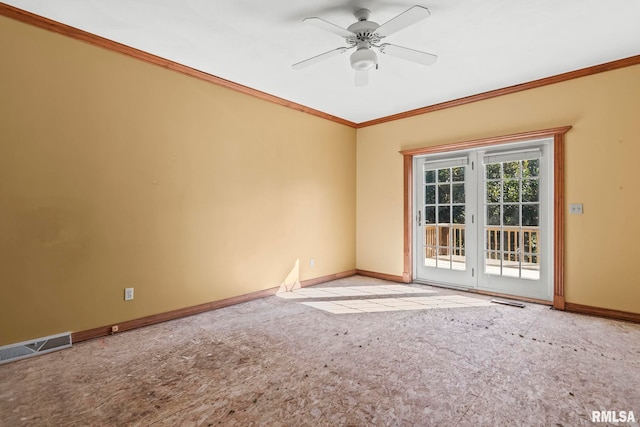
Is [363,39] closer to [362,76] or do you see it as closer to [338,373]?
[362,76]

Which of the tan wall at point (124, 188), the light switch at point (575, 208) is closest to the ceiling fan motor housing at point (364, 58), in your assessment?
the tan wall at point (124, 188)

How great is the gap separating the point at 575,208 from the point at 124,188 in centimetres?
483

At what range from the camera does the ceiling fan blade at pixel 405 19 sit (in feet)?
7.04

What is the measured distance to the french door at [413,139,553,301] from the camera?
3.96 meters

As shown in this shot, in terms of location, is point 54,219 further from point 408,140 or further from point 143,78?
point 408,140

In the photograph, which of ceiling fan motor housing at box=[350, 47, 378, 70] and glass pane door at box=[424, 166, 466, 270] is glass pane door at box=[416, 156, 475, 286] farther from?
ceiling fan motor housing at box=[350, 47, 378, 70]

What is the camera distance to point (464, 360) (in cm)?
248

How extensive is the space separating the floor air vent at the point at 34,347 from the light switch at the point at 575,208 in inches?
206

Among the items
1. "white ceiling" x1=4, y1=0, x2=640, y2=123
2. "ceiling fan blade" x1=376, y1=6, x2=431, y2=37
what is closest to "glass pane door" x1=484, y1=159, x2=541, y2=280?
"white ceiling" x1=4, y1=0, x2=640, y2=123

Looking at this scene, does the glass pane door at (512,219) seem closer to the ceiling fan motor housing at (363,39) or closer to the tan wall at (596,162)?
the tan wall at (596,162)

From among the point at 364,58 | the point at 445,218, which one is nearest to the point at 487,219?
the point at 445,218

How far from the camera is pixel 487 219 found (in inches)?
172

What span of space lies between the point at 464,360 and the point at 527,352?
23.4 inches

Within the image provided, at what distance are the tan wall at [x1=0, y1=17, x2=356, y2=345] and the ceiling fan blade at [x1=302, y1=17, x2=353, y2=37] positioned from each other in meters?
1.87
